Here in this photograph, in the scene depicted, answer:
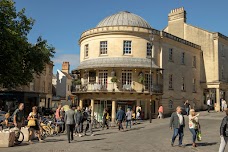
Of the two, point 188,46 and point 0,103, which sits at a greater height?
point 188,46

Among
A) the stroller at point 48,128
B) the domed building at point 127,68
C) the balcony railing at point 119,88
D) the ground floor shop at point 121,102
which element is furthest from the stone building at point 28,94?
the stroller at point 48,128

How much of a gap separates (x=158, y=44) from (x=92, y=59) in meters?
7.77

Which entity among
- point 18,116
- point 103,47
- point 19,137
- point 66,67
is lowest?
point 19,137

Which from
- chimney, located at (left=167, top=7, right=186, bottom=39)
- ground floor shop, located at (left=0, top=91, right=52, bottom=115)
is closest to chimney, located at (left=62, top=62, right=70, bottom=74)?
ground floor shop, located at (left=0, top=91, right=52, bottom=115)

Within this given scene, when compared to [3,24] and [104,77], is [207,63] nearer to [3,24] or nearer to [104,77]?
[104,77]

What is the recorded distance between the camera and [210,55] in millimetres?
38250

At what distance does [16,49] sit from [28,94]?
68.3ft

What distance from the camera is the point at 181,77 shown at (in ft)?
116

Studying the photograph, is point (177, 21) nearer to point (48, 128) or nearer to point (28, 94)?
point (28, 94)

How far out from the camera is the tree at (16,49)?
21.4 meters

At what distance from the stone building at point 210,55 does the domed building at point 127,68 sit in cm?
594

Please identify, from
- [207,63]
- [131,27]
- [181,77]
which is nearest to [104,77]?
[131,27]

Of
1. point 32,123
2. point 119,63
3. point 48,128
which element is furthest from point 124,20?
point 32,123

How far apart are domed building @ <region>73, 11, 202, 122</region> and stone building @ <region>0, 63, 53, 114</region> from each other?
9.08m
